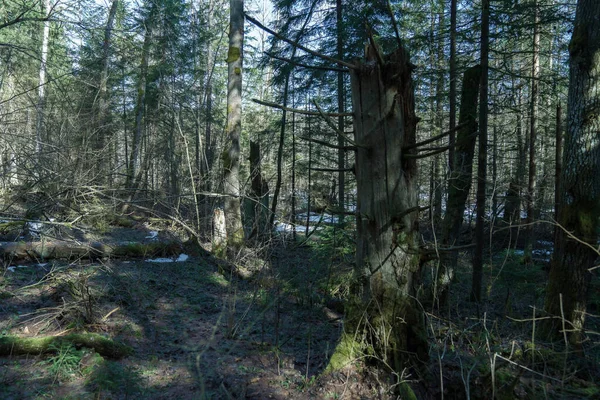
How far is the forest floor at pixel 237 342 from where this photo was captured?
3408 mm

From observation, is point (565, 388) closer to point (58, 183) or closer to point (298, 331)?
point (298, 331)

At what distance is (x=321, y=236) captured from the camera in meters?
8.62

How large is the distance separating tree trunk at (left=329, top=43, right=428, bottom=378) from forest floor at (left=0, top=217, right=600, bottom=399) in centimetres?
33

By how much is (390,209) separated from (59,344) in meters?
3.82

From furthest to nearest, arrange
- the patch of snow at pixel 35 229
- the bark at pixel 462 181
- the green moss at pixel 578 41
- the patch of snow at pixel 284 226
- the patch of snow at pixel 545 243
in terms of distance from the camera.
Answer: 1. the patch of snow at pixel 545 243
2. the bark at pixel 462 181
3. the patch of snow at pixel 284 226
4. the green moss at pixel 578 41
5. the patch of snow at pixel 35 229

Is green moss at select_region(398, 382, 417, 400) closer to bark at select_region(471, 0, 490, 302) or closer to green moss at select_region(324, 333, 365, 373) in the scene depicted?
green moss at select_region(324, 333, 365, 373)

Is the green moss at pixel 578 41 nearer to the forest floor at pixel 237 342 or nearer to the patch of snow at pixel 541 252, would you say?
the forest floor at pixel 237 342

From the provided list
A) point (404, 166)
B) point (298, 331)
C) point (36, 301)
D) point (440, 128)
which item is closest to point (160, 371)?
point (298, 331)

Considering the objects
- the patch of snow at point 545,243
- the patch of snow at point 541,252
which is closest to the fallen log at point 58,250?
the patch of snow at point 541,252

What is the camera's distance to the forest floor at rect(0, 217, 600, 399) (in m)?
3.41

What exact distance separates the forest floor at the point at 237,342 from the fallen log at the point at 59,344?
7 centimetres

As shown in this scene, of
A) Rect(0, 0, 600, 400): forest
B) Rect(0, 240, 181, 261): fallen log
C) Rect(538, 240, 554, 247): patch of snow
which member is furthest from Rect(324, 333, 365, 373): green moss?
Rect(538, 240, 554, 247): patch of snow

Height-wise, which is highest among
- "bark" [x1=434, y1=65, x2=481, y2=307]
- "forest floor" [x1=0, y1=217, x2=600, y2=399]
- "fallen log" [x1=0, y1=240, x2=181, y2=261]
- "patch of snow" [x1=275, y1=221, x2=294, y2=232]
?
"bark" [x1=434, y1=65, x2=481, y2=307]

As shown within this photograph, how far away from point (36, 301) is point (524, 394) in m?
6.30
